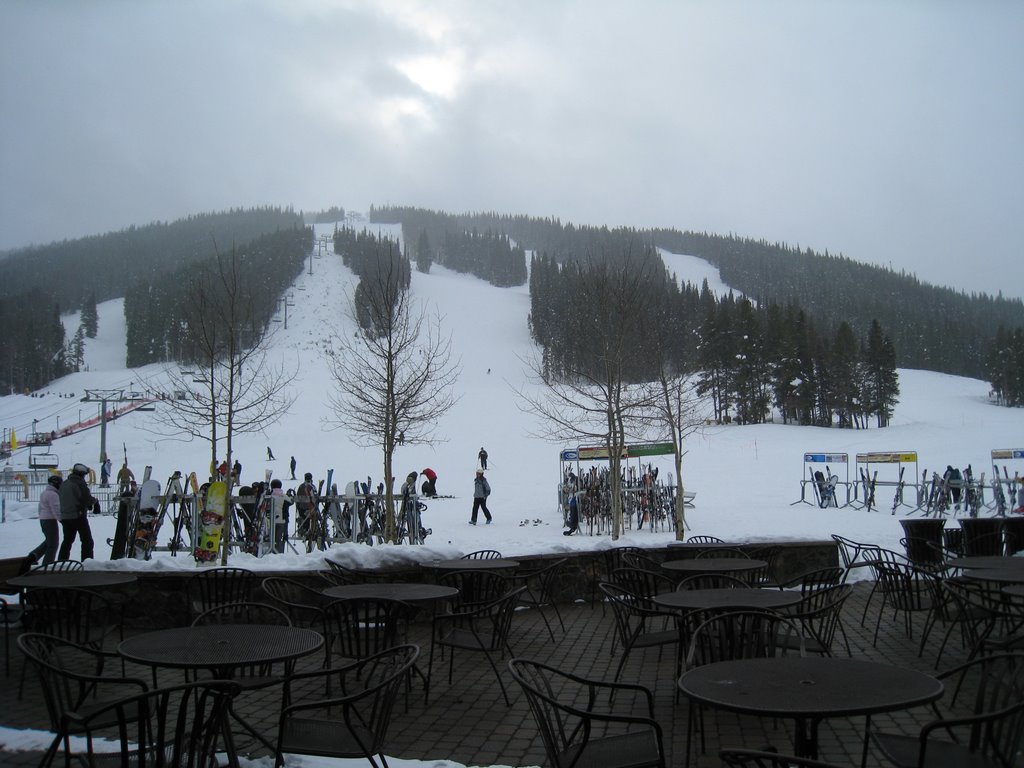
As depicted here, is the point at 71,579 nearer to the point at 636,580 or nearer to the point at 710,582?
the point at 636,580

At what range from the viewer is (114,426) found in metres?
45.1

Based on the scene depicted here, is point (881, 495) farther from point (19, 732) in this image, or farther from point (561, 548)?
point (19, 732)

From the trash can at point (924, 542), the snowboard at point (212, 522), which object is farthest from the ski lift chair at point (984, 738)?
the snowboard at point (212, 522)

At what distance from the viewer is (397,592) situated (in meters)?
6.06

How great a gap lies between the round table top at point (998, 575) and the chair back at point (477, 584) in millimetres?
3893

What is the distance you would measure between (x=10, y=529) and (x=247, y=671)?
18.0 meters

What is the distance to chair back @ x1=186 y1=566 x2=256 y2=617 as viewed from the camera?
6649 millimetres

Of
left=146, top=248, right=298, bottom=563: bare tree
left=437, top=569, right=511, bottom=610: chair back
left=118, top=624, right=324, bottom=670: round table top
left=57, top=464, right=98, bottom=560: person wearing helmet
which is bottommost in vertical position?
left=437, top=569, right=511, bottom=610: chair back

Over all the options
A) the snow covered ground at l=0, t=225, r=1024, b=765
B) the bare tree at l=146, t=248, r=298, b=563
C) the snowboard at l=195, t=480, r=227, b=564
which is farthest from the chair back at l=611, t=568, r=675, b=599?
the snowboard at l=195, t=480, r=227, b=564

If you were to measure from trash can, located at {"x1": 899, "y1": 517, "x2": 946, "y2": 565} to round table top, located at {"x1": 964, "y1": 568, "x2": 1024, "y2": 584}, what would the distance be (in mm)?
1403

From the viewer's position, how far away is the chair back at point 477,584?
6.77 meters

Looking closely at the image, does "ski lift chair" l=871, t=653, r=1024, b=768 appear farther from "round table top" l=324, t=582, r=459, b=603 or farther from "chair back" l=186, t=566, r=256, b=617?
"chair back" l=186, t=566, r=256, b=617

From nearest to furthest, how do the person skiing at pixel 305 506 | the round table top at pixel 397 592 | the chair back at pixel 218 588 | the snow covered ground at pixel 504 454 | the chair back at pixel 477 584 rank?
the round table top at pixel 397 592, the chair back at pixel 218 588, the chair back at pixel 477 584, the person skiing at pixel 305 506, the snow covered ground at pixel 504 454

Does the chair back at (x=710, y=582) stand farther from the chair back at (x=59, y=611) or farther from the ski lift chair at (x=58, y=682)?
the chair back at (x=59, y=611)
